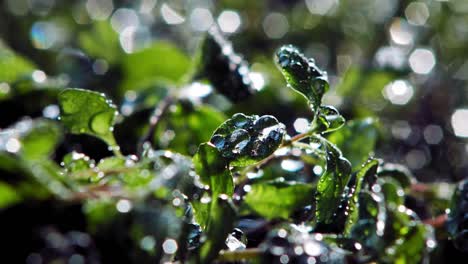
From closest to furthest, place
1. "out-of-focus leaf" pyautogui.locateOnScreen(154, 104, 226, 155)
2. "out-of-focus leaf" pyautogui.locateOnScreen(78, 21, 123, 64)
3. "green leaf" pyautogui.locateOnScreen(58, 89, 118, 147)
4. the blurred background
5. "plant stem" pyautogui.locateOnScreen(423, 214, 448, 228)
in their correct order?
"green leaf" pyautogui.locateOnScreen(58, 89, 118, 147) → "plant stem" pyautogui.locateOnScreen(423, 214, 448, 228) → "out-of-focus leaf" pyautogui.locateOnScreen(154, 104, 226, 155) → the blurred background → "out-of-focus leaf" pyautogui.locateOnScreen(78, 21, 123, 64)

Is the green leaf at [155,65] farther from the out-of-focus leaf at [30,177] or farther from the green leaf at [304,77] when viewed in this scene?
the out-of-focus leaf at [30,177]

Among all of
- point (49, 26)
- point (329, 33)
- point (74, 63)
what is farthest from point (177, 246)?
point (329, 33)

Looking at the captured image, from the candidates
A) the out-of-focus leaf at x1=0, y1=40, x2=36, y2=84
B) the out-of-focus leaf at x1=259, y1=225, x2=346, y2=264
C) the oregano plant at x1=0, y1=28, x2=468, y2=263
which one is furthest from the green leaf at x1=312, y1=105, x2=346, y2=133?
the out-of-focus leaf at x1=0, y1=40, x2=36, y2=84

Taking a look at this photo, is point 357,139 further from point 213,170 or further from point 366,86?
point 366,86

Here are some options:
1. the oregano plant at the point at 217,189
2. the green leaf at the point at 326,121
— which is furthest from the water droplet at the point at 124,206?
the green leaf at the point at 326,121

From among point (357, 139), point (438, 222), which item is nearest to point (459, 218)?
point (438, 222)

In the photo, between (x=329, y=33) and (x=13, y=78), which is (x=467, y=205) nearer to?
(x=13, y=78)

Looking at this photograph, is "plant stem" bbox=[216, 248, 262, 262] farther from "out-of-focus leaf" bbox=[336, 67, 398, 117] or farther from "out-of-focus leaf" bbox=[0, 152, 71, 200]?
"out-of-focus leaf" bbox=[336, 67, 398, 117]
